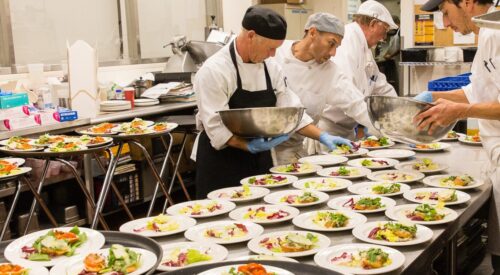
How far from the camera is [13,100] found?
367 cm

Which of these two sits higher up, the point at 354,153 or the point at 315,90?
the point at 315,90

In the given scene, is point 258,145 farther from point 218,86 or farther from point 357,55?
point 357,55

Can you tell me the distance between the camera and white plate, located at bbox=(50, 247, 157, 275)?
1.34 metres

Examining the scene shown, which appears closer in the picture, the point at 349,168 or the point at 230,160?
the point at 349,168

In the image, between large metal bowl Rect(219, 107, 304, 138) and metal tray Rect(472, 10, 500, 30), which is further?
large metal bowl Rect(219, 107, 304, 138)

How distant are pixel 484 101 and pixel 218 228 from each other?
153 cm

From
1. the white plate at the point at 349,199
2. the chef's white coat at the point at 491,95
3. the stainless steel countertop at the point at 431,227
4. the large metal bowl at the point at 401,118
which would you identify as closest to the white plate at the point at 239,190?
the stainless steel countertop at the point at 431,227

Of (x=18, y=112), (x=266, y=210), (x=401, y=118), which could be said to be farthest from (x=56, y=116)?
(x=401, y=118)

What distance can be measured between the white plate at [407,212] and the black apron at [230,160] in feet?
3.38

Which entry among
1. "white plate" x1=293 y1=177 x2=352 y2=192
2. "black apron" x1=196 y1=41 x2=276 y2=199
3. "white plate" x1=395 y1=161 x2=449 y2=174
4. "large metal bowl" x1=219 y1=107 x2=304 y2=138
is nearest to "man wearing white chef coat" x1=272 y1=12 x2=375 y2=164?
"black apron" x1=196 y1=41 x2=276 y2=199

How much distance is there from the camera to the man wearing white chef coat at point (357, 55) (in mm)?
3719

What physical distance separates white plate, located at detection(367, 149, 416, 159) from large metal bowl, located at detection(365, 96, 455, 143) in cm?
46

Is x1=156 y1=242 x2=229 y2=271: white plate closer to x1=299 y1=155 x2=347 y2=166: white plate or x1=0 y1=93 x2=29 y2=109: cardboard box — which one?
x1=299 y1=155 x2=347 y2=166: white plate

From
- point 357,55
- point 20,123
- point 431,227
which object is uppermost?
point 357,55
